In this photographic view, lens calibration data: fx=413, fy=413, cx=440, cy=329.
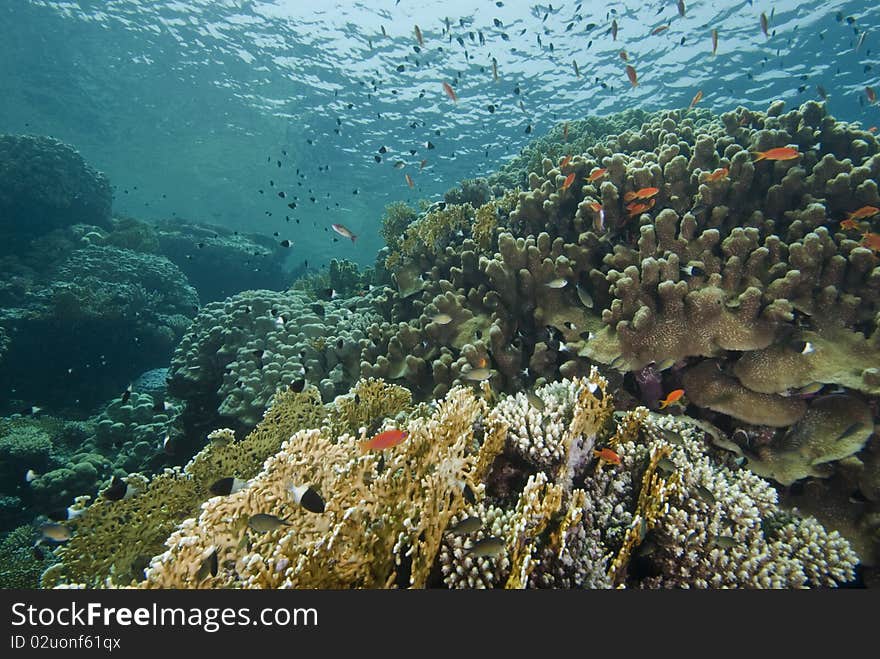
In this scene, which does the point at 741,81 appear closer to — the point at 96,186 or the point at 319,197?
the point at 96,186

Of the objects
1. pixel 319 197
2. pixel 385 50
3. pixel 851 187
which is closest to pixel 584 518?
pixel 851 187

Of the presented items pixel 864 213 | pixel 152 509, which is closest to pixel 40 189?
pixel 152 509

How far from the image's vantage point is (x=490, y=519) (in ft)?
9.43

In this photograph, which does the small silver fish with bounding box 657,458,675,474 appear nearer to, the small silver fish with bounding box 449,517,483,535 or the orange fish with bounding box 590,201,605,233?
the small silver fish with bounding box 449,517,483,535

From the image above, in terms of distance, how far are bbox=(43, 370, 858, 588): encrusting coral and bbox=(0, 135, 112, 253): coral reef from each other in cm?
2010

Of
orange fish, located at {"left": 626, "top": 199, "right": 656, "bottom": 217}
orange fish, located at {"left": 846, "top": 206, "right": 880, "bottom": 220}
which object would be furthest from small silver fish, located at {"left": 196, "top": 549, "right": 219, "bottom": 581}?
orange fish, located at {"left": 846, "top": 206, "right": 880, "bottom": 220}

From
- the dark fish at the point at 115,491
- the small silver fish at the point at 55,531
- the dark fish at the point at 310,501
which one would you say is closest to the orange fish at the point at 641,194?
the dark fish at the point at 310,501

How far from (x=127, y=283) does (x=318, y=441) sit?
15838 millimetres

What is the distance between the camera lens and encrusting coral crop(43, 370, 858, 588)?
8.23 ft

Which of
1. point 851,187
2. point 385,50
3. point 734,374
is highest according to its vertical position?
point 385,50

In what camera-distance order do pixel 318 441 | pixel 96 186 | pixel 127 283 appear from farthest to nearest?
pixel 96 186
pixel 127 283
pixel 318 441

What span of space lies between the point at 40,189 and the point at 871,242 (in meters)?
25.2

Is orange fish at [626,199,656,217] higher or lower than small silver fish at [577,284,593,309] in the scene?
higher

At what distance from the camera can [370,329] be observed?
21.4 feet
